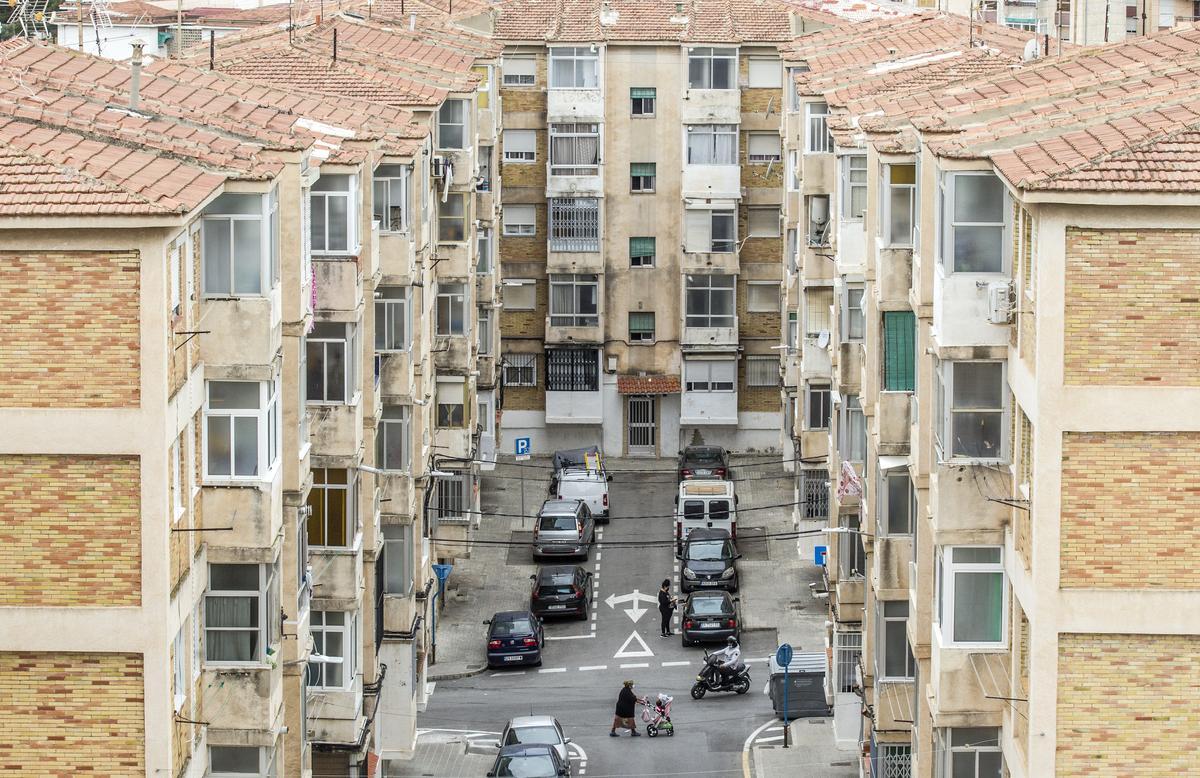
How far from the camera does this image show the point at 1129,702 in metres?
29.5

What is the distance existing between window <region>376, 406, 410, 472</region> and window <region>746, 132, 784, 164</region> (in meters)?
35.3

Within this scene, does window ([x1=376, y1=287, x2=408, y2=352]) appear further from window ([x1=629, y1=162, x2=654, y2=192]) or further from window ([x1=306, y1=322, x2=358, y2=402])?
window ([x1=629, y1=162, x2=654, y2=192])

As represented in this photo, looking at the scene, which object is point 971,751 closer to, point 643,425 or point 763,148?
point 763,148

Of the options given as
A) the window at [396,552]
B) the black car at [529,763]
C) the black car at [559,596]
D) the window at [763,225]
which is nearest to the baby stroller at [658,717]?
the black car at [529,763]

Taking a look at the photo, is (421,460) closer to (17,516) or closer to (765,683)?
(765,683)

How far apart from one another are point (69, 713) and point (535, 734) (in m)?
23.7

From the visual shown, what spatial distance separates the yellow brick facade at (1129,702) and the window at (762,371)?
182 ft

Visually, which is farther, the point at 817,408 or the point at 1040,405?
the point at 817,408

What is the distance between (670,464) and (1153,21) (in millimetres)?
24547

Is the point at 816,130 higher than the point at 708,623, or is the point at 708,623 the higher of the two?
the point at 816,130

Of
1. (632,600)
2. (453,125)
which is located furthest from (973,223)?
(632,600)

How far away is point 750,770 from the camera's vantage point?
53.3 metres

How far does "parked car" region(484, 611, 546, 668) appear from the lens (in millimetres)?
61438

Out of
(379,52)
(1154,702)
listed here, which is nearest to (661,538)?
(379,52)
